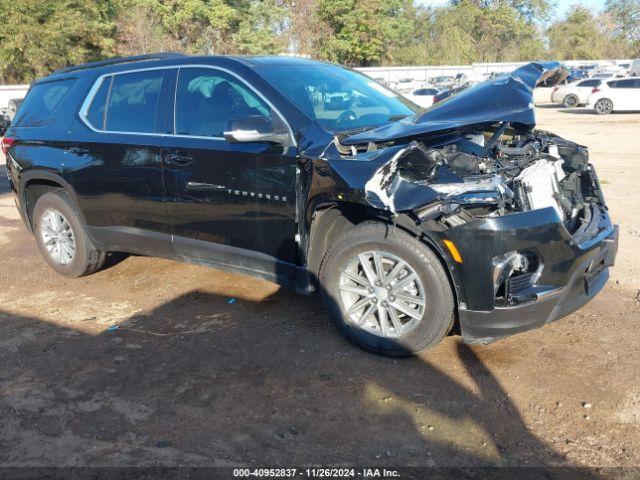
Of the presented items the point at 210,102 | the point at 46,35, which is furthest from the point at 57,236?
the point at 46,35

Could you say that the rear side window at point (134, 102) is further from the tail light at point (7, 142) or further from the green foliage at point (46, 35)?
the green foliage at point (46, 35)

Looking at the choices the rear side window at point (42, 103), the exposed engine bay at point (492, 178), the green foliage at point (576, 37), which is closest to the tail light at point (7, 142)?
the rear side window at point (42, 103)

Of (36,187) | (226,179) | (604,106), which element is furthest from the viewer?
(604,106)

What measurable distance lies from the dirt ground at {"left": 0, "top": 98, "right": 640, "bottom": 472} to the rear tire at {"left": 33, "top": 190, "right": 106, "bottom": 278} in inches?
19.3

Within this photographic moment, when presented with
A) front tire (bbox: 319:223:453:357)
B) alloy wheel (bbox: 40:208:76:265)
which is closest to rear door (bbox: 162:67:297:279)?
front tire (bbox: 319:223:453:357)

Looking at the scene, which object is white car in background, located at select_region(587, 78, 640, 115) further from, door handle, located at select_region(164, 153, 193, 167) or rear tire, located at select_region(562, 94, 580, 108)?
door handle, located at select_region(164, 153, 193, 167)

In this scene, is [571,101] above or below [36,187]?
below

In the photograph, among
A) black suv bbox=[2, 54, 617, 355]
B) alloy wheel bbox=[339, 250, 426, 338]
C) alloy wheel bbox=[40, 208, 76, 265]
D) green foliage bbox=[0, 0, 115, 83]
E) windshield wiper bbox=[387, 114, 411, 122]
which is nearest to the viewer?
black suv bbox=[2, 54, 617, 355]

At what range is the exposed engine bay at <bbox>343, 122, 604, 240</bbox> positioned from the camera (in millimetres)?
3221

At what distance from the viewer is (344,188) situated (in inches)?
137

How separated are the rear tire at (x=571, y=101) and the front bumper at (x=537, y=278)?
27.4 m

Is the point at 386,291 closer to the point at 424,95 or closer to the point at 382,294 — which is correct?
the point at 382,294

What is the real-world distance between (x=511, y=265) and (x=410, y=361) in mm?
913

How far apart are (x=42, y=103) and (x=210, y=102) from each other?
7.39 ft
